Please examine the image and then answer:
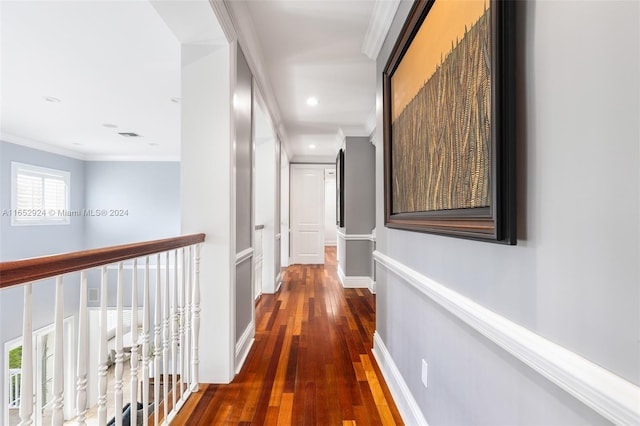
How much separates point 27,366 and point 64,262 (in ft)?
0.93

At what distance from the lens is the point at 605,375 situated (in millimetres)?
512

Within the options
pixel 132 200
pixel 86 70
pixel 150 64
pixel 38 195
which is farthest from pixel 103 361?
pixel 132 200

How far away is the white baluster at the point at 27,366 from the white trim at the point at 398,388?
141cm

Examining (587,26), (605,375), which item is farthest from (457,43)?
(605,375)

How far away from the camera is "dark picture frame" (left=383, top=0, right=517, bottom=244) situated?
0.74 meters

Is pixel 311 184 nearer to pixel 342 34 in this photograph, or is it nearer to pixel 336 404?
pixel 342 34

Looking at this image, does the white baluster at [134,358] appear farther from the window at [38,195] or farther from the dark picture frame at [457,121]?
the window at [38,195]

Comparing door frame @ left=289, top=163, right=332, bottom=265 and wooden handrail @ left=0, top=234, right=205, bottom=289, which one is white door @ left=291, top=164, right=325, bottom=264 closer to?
door frame @ left=289, top=163, right=332, bottom=265

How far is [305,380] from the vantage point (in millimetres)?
2020

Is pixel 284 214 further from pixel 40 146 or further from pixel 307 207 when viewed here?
pixel 40 146

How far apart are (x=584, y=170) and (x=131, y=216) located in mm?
8582

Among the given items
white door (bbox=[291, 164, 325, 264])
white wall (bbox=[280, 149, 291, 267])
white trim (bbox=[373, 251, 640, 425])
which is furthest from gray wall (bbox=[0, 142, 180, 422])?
white trim (bbox=[373, 251, 640, 425])

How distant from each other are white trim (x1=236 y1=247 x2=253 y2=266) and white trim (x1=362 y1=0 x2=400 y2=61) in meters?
1.84

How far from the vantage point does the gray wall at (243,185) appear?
221 centimetres
